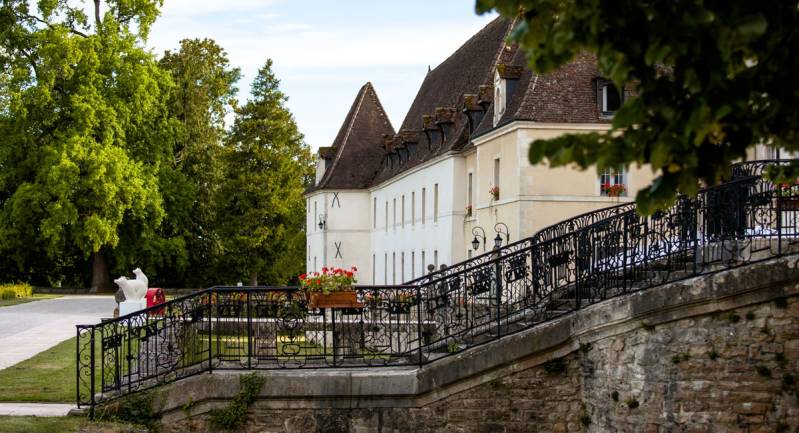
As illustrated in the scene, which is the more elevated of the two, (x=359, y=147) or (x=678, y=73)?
(x=359, y=147)

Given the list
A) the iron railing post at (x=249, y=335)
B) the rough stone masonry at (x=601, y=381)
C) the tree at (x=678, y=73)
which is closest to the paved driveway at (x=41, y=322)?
the iron railing post at (x=249, y=335)

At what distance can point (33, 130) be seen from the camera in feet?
178

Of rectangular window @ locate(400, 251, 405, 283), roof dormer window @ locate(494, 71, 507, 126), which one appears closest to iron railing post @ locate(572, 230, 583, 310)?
roof dormer window @ locate(494, 71, 507, 126)

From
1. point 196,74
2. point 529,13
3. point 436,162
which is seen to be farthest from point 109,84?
point 529,13

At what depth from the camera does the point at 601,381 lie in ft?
46.2

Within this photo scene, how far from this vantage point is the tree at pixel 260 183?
65812 millimetres

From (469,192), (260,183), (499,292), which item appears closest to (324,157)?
(260,183)

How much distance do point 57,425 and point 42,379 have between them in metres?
5.12

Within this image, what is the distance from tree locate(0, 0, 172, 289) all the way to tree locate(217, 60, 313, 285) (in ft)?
31.9

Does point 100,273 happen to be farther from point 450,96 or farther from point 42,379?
point 42,379

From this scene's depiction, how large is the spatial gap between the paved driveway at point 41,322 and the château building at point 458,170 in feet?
37.1

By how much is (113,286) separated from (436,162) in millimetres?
23960

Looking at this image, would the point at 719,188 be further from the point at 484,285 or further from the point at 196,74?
the point at 196,74

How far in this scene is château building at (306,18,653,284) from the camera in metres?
31.7
